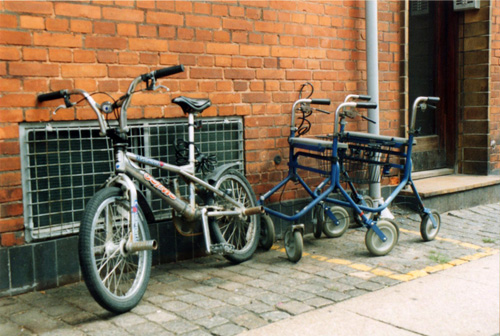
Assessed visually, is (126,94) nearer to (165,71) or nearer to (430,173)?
(165,71)

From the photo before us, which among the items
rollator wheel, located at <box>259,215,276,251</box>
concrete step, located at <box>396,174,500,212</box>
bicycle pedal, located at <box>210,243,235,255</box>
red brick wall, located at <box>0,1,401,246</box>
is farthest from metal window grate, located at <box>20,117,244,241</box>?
concrete step, located at <box>396,174,500,212</box>

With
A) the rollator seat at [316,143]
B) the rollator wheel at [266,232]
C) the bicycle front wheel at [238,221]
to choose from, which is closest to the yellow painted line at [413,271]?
the rollator wheel at [266,232]

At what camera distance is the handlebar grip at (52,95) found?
3912mm

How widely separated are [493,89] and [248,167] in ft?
13.3

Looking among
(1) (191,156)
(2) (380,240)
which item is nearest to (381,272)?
(2) (380,240)

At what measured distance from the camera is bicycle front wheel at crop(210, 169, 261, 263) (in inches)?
192

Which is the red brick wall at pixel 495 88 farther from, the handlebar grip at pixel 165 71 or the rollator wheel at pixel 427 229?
the handlebar grip at pixel 165 71

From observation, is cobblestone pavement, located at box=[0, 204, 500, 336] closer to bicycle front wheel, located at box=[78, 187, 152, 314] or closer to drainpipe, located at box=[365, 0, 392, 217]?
bicycle front wheel, located at box=[78, 187, 152, 314]

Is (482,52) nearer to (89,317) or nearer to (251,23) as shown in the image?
(251,23)

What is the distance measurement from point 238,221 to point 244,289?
903 mm

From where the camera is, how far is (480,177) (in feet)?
25.3

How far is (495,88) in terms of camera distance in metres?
7.91

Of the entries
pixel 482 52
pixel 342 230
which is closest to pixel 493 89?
pixel 482 52

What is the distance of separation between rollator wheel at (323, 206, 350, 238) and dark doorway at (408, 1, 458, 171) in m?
2.34
